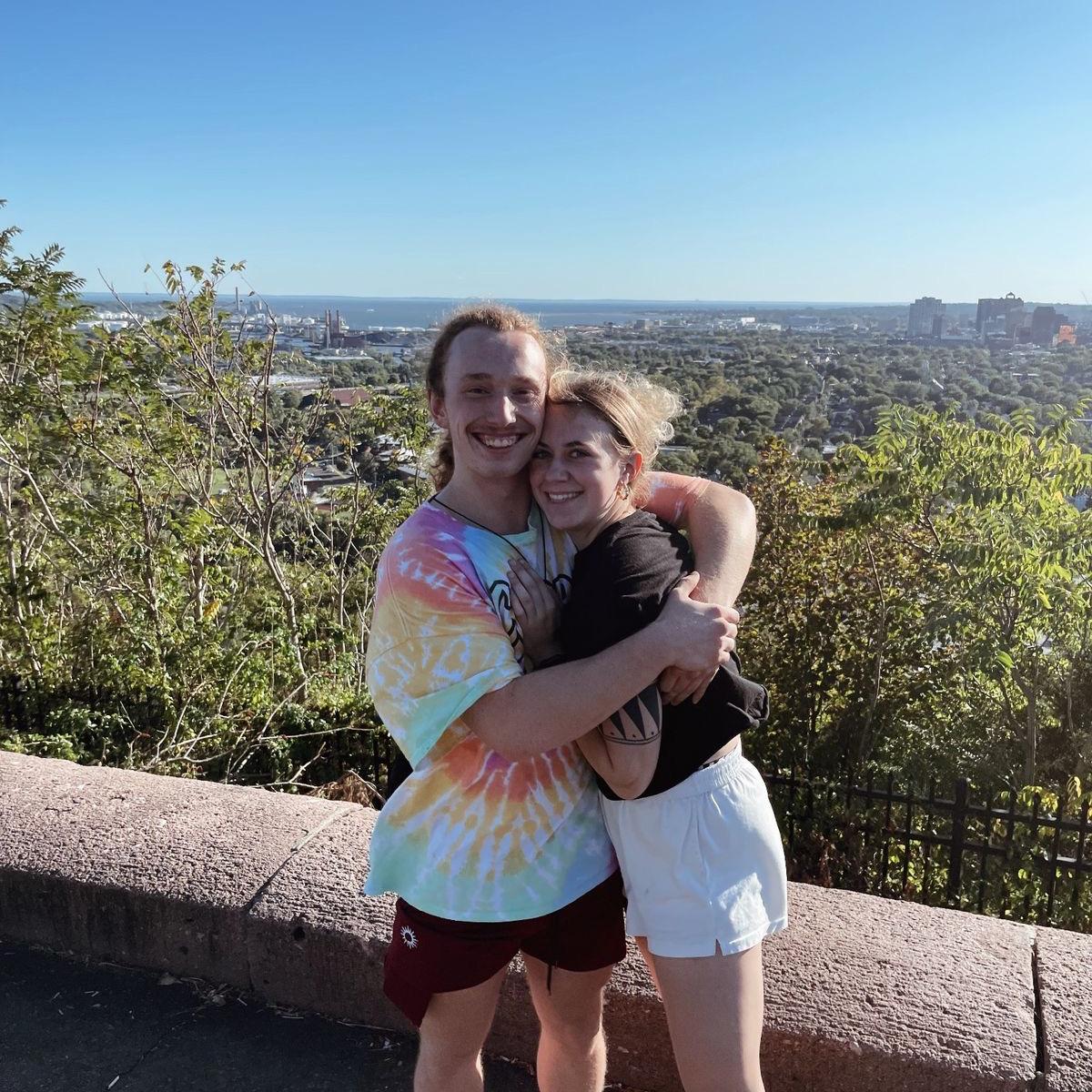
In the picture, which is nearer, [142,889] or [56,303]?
[142,889]

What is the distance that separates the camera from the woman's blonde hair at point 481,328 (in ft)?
6.18

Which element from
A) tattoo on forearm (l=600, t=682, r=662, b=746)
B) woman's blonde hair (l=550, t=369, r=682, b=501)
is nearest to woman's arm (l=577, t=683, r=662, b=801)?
A: tattoo on forearm (l=600, t=682, r=662, b=746)

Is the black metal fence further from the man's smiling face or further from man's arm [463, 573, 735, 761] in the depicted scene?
the man's smiling face

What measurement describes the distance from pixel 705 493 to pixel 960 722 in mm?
4937

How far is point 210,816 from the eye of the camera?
2945mm

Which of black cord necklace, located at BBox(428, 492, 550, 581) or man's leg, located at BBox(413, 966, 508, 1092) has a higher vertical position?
black cord necklace, located at BBox(428, 492, 550, 581)

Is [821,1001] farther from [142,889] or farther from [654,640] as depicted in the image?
[142,889]

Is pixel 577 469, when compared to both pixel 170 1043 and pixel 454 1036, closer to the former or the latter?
pixel 454 1036

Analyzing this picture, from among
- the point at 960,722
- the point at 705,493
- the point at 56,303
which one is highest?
the point at 56,303

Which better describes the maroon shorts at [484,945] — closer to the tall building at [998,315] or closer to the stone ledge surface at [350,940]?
the stone ledge surface at [350,940]

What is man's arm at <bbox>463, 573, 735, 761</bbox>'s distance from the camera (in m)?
1.57

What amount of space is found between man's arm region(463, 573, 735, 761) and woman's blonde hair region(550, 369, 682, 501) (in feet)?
1.26

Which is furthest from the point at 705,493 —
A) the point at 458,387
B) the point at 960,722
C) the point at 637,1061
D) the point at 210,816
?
the point at 960,722

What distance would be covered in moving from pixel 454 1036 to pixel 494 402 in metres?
1.29
